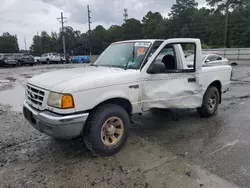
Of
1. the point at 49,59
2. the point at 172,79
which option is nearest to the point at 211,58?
the point at 172,79

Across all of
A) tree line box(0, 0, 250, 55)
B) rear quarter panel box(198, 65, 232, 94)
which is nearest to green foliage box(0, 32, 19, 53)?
tree line box(0, 0, 250, 55)

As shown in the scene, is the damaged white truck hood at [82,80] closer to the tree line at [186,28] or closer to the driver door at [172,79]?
the driver door at [172,79]

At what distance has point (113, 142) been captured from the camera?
368 cm

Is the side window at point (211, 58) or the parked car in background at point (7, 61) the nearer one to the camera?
the side window at point (211, 58)

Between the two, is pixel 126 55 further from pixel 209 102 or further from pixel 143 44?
pixel 209 102

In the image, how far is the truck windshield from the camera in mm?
4062

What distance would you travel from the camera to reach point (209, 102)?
548 centimetres

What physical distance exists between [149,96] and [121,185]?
1.72m

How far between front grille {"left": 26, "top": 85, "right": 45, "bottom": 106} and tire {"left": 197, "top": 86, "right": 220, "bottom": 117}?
3680 millimetres

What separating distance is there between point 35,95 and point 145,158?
2.02m

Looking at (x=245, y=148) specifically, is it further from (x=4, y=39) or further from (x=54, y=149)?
(x=4, y=39)

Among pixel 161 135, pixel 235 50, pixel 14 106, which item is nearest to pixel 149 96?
pixel 161 135

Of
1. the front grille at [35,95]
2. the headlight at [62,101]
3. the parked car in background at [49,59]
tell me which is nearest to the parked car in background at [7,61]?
the parked car in background at [49,59]

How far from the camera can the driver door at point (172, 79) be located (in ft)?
13.2
